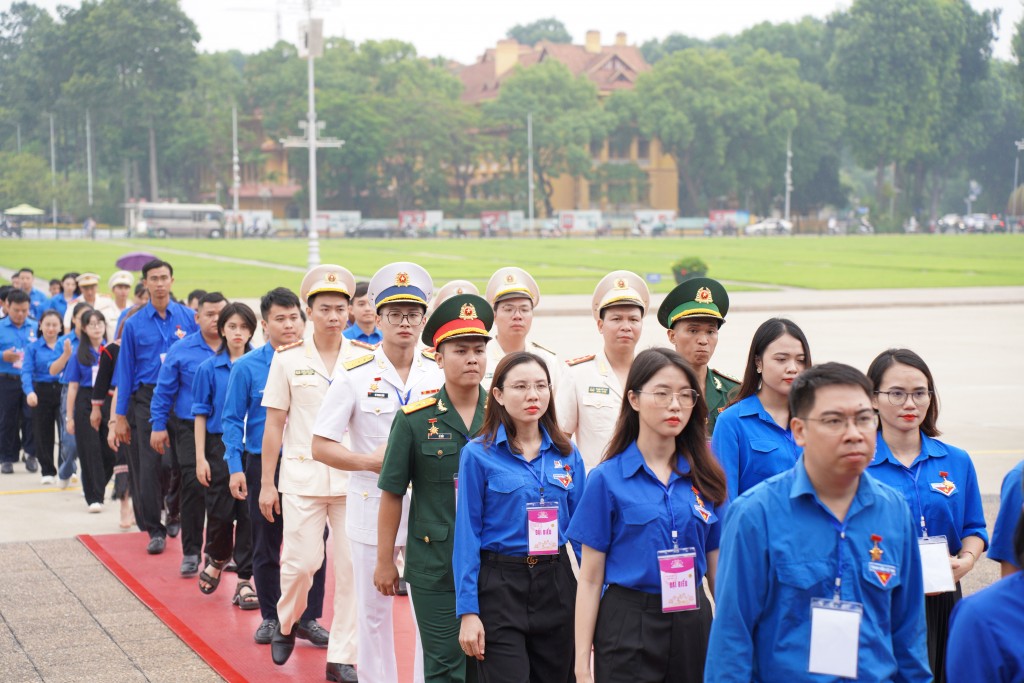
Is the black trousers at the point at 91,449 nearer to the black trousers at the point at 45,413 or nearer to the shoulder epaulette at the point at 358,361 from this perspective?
the black trousers at the point at 45,413

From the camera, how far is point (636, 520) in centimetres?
384

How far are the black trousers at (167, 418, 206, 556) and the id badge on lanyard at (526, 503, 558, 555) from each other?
14.2 ft

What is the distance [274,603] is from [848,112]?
104 metres

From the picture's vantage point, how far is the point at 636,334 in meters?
5.81

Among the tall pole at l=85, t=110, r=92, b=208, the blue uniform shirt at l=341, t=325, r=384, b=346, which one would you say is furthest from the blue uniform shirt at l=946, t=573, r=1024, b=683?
the tall pole at l=85, t=110, r=92, b=208

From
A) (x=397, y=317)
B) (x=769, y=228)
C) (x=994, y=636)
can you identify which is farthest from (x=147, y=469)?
(x=769, y=228)

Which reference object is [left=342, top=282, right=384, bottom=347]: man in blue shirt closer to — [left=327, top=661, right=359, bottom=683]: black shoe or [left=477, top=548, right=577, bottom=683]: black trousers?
[left=327, top=661, right=359, bottom=683]: black shoe

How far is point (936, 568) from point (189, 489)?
5314 millimetres

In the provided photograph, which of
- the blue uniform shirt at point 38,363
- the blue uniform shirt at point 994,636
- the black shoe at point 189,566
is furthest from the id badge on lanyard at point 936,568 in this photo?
the blue uniform shirt at point 38,363

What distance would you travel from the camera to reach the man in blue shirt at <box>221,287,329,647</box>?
686 centimetres

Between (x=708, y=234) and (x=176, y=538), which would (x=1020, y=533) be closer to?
(x=176, y=538)

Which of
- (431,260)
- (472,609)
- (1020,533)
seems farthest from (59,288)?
(431,260)

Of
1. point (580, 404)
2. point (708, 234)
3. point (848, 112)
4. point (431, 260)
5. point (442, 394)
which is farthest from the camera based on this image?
point (848, 112)

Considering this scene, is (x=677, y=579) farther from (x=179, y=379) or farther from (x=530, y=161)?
(x=530, y=161)
